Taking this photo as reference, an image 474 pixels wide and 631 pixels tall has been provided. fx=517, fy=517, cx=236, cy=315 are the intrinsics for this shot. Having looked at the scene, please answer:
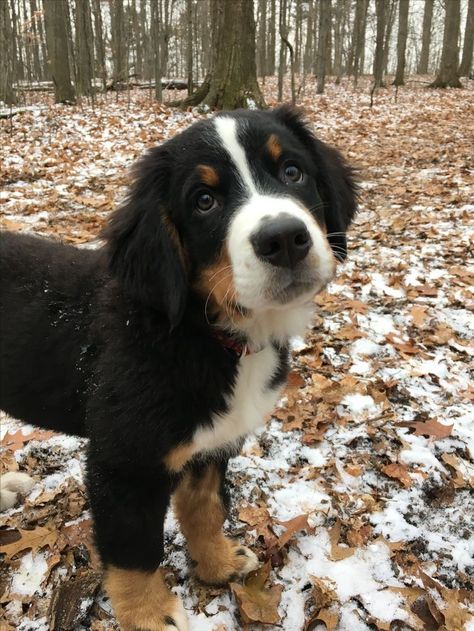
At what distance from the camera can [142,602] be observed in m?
2.22

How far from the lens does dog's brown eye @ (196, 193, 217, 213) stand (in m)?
2.05

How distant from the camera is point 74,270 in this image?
248 cm

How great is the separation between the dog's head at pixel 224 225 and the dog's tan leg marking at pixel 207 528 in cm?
94

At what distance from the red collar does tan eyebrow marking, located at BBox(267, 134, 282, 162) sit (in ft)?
2.48

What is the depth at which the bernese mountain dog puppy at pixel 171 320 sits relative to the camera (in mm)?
1929

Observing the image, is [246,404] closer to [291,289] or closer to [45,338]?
[291,289]

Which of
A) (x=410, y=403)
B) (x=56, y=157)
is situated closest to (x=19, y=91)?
(x=56, y=157)

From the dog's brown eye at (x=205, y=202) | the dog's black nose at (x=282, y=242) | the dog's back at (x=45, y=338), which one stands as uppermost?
the dog's brown eye at (x=205, y=202)

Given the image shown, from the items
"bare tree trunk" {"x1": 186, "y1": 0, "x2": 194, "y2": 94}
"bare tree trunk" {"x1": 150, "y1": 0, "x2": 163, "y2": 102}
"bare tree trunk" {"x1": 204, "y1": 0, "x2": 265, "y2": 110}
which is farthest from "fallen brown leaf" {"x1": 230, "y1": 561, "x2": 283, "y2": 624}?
"bare tree trunk" {"x1": 150, "y1": 0, "x2": 163, "y2": 102}

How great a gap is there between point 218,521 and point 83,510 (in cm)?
84

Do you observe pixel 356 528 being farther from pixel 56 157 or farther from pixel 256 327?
pixel 56 157

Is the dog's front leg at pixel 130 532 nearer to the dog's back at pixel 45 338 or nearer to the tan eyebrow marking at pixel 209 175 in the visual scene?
the dog's back at pixel 45 338

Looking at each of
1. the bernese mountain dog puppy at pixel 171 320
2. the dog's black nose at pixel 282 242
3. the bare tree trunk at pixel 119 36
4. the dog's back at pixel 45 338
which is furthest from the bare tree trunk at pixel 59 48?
the dog's black nose at pixel 282 242

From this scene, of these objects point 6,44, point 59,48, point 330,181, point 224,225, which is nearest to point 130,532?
point 224,225
